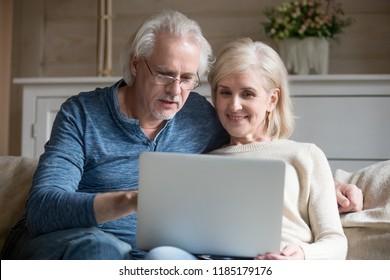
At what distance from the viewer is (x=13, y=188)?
1838 mm

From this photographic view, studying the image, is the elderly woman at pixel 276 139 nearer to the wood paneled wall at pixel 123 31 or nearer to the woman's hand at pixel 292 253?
the woman's hand at pixel 292 253

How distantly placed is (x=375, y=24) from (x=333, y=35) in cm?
28

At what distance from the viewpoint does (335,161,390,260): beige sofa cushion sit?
5.25ft

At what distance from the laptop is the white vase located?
4.83ft

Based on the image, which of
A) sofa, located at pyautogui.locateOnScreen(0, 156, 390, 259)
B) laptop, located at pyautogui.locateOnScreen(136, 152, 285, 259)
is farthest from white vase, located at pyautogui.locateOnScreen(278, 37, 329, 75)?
laptop, located at pyautogui.locateOnScreen(136, 152, 285, 259)

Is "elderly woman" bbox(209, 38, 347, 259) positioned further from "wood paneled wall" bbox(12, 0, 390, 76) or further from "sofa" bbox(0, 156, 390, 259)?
"wood paneled wall" bbox(12, 0, 390, 76)

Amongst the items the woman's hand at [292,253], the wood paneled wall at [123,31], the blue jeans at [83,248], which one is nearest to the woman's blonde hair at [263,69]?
the woman's hand at [292,253]

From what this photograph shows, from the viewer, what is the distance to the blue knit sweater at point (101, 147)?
4.70 feet

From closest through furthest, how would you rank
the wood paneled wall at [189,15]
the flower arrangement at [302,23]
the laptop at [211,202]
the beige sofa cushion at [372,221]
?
the laptop at [211,202] < the beige sofa cushion at [372,221] < the flower arrangement at [302,23] < the wood paneled wall at [189,15]

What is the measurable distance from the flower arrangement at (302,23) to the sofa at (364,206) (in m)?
0.96

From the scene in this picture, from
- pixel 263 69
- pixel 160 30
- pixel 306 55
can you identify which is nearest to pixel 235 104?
pixel 263 69

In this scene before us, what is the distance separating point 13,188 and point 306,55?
4.41 ft

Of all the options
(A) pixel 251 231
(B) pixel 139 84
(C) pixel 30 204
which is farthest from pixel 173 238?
(B) pixel 139 84

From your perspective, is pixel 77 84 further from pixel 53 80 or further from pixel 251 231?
pixel 251 231
